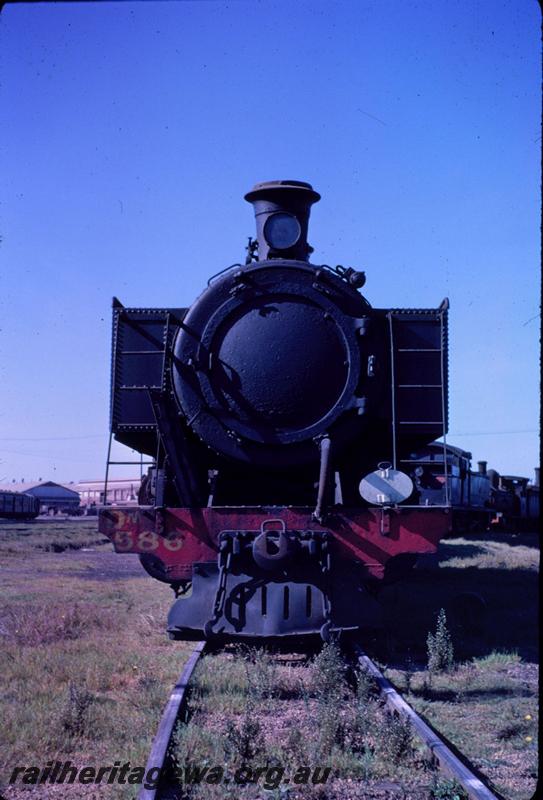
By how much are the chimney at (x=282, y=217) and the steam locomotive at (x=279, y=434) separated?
0.6 inches

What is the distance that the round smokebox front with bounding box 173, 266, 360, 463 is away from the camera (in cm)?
684

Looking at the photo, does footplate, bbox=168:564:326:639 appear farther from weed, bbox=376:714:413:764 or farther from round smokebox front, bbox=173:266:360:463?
weed, bbox=376:714:413:764

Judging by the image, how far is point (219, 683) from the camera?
5719mm

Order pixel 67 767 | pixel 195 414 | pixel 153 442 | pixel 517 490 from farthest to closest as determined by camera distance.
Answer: pixel 517 490, pixel 153 442, pixel 195 414, pixel 67 767

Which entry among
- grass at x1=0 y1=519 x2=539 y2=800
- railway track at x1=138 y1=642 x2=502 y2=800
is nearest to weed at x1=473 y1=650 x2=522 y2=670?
grass at x1=0 y1=519 x2=539 y2=800

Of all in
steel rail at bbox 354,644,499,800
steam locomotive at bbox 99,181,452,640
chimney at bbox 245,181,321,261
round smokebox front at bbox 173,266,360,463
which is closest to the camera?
steel rail at bbox 354,644,499,800

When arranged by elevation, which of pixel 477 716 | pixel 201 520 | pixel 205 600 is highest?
pixel 201 520

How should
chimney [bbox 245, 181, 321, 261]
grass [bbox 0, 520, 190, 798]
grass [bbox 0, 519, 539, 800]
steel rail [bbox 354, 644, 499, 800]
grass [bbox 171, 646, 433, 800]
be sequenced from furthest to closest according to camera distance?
chimney [bbox 245, 181, 321, 261]
grass [bbox 0, 520, 190, 798]
grass [bbox 0, 519, 539, 800]
grass [bbox 171, 646, 433, 800]
steel rail [bbox 354, 644, 499, 800]

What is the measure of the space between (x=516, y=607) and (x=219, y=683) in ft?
19.4

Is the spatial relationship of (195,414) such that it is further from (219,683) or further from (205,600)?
(219,683)

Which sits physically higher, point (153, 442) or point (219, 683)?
point (153, 442)

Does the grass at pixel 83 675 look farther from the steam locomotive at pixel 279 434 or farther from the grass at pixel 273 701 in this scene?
the steam locomotive at pixel 279 434

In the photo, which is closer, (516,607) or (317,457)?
(317,457)

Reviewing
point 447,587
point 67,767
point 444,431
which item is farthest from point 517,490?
point 67,767
